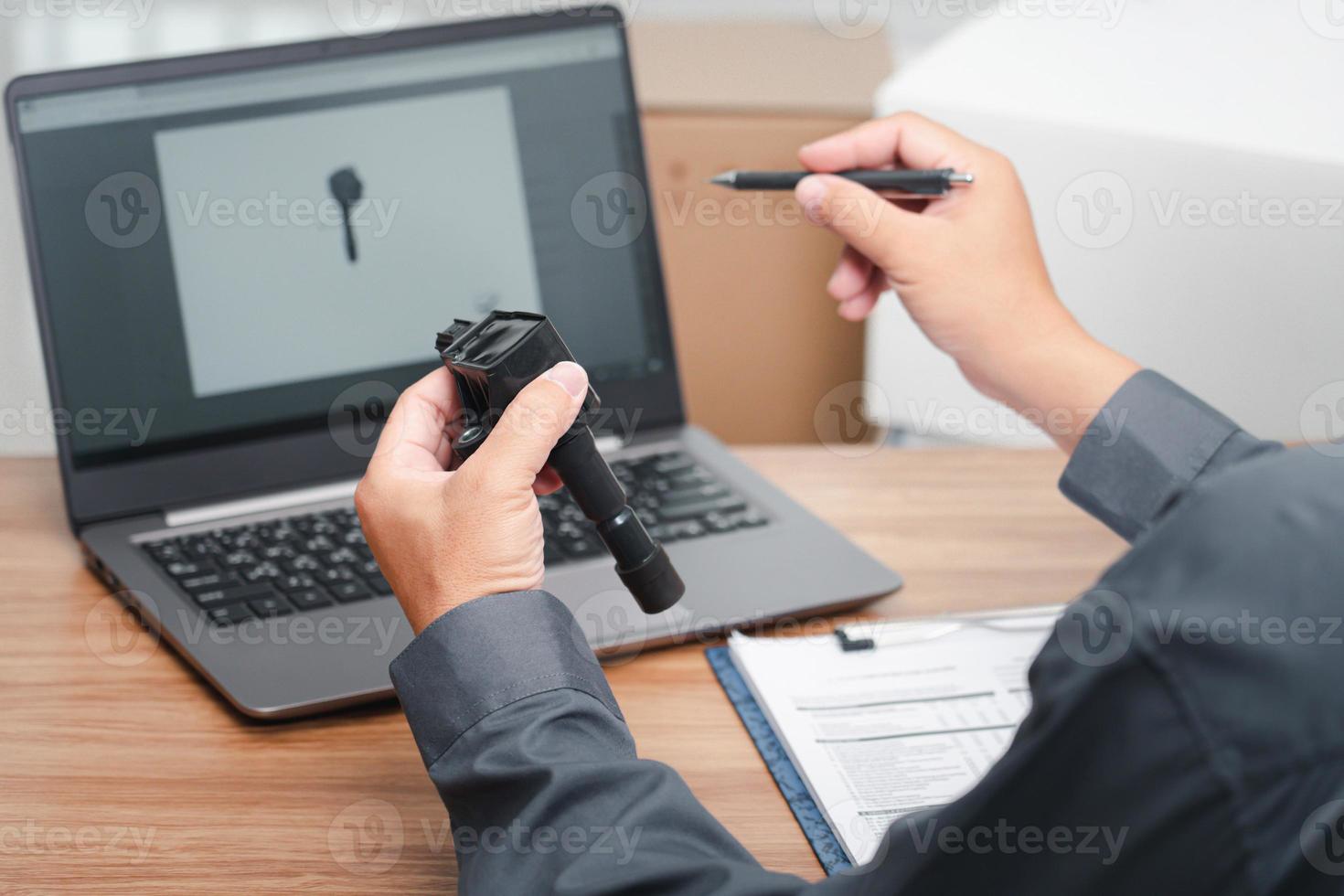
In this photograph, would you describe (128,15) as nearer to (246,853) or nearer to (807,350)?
(807,350)

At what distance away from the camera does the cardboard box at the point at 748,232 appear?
121cm

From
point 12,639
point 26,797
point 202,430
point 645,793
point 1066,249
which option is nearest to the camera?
point 645,793

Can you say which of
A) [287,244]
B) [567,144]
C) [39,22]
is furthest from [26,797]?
[39,22]

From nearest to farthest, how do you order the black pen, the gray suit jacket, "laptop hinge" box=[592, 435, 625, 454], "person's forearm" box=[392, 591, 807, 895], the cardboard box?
1. the gray suit jacket
2. "person's forearm" box=[392, 591, 807, 895]
3. the black pen
4. "laptop hinge" box=[592, 435, 625, 454]
5. the cardboard box

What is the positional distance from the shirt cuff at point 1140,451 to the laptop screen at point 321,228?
36 centimetres

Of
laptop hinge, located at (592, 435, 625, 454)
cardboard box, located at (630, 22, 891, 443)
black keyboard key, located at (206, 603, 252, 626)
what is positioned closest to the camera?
black keyboard key, located at (206, 603, 252, 626)

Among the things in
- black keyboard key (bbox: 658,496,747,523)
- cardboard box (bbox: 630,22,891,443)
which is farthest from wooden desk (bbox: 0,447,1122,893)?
cardboard box (bbox: 630,22,891,443)

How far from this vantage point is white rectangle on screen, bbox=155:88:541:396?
33.1 inches

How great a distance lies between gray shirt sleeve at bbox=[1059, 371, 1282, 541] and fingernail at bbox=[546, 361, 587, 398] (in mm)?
381

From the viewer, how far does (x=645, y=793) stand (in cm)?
46

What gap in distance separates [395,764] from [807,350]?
77 centimetres

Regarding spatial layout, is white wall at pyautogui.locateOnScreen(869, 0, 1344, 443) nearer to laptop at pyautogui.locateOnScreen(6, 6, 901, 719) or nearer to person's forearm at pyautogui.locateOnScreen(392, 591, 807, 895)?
laptop at pyautogui.locateOnScreen(6, 6, 901, 719)

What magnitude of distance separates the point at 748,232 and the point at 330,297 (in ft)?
1.70

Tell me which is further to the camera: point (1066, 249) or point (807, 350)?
point (807, 350)
